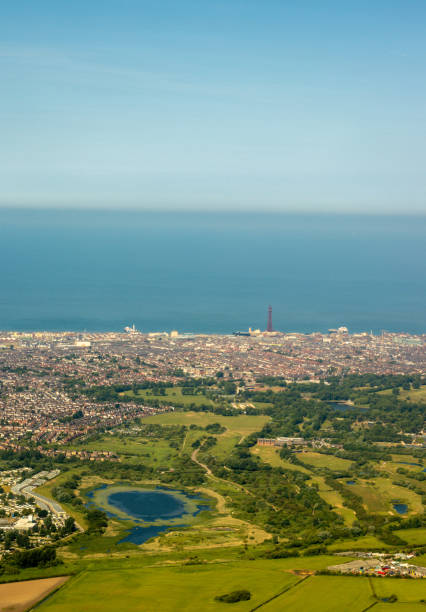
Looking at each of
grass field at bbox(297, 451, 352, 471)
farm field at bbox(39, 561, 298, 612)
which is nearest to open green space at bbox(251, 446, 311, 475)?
grass field at bbox(297, 451, 352, 471)

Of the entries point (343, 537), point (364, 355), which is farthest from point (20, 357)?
point (343, 537)

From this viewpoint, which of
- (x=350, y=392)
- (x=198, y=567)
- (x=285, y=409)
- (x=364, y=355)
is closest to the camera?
(x=198, y=567)

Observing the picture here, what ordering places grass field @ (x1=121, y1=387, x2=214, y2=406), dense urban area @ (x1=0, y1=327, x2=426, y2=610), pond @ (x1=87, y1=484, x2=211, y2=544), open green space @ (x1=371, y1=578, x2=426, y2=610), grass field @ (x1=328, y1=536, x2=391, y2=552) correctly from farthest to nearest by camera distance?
grass field @ (x1=121, y1=387, x2=214, y2=406) → pond @ (x1=87, y1=484, x2=211, y2=544) → grass field @ (x1=328, y1=536, x2=391, y2=552) → dense urban area @ (x1=0, y1=327, x2=426, y2=610) → open green space @ (x1=371, y1=578, x2=426, y2=610)

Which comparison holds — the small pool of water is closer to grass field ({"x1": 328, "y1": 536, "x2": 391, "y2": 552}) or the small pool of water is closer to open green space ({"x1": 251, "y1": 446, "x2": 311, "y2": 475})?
grass field ({"x1": 328, "y1": 536, "x2": 391, "y2": 552})

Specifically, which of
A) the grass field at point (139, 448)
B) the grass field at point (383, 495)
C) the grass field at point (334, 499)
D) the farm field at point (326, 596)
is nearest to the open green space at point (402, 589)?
the farm field at point (326, 596)

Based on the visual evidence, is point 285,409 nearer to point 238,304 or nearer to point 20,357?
point 20,357

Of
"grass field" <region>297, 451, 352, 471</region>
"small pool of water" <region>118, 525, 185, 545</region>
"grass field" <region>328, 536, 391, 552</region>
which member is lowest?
"grass field" <region>297, 451, 352, 471</region>
